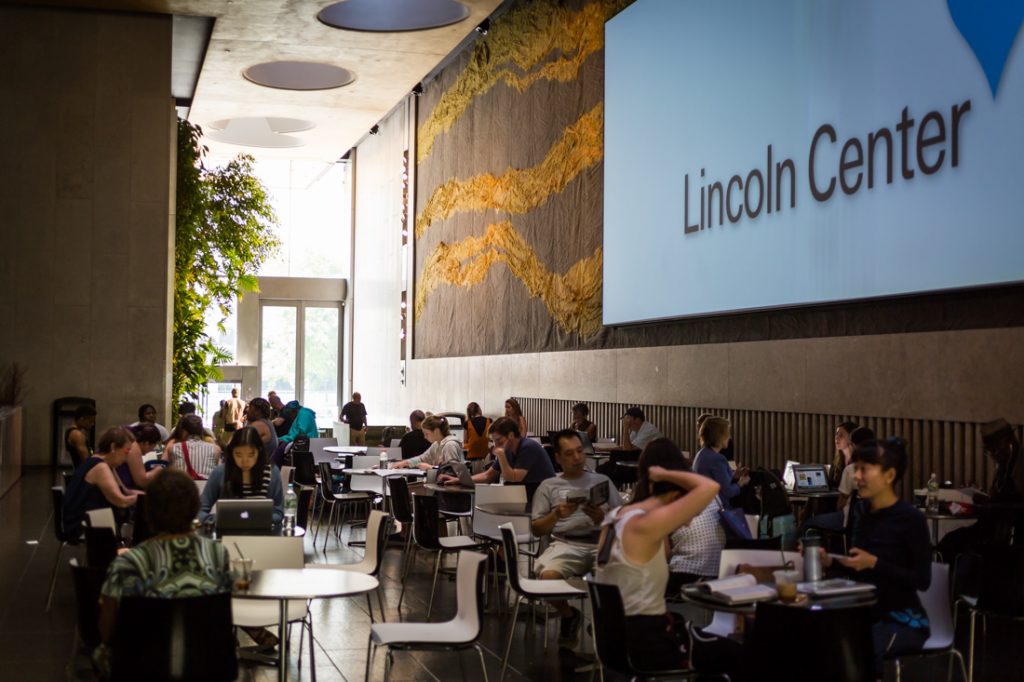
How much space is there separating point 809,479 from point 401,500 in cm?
315

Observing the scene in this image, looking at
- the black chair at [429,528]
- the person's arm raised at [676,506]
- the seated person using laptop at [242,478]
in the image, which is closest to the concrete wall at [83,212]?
the black chair at [429,528]

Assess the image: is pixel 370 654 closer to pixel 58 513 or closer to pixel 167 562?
pixel 167 562

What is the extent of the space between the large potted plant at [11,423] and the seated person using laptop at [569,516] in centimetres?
927

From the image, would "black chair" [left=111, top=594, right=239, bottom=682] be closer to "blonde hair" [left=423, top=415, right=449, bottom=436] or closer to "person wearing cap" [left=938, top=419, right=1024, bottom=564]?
"person wearing cap" [left=938, top=419, right=1024, bottom=564]

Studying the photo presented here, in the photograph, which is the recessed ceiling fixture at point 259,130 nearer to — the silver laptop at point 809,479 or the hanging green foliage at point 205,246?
the hanging green foliage at point 205,246

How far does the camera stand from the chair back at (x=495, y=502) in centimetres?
762

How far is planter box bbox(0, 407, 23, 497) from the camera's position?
43.7 feet

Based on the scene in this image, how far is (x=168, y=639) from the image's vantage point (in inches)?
148

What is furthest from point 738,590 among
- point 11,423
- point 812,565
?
point 11,423

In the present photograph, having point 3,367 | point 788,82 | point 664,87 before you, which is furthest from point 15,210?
point 788,82

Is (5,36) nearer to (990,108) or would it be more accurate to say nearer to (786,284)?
(786,284)

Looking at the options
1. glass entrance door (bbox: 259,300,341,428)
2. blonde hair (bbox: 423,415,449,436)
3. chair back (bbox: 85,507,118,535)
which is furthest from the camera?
glass entrance door (bbox: 259,300,341,428)

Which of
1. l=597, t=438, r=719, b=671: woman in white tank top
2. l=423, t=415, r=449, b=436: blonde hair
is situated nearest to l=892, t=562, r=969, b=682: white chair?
l=597, t=438, r=719, b=671: woman in white tank top

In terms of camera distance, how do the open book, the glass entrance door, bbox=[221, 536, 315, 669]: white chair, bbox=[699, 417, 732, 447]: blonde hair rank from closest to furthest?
1. the open book
2. bbox=[221, 536, 315, 669]: white chair
3. bbox=[699, 417, 732, 447]: blonde hair
4. the glass entrance door
